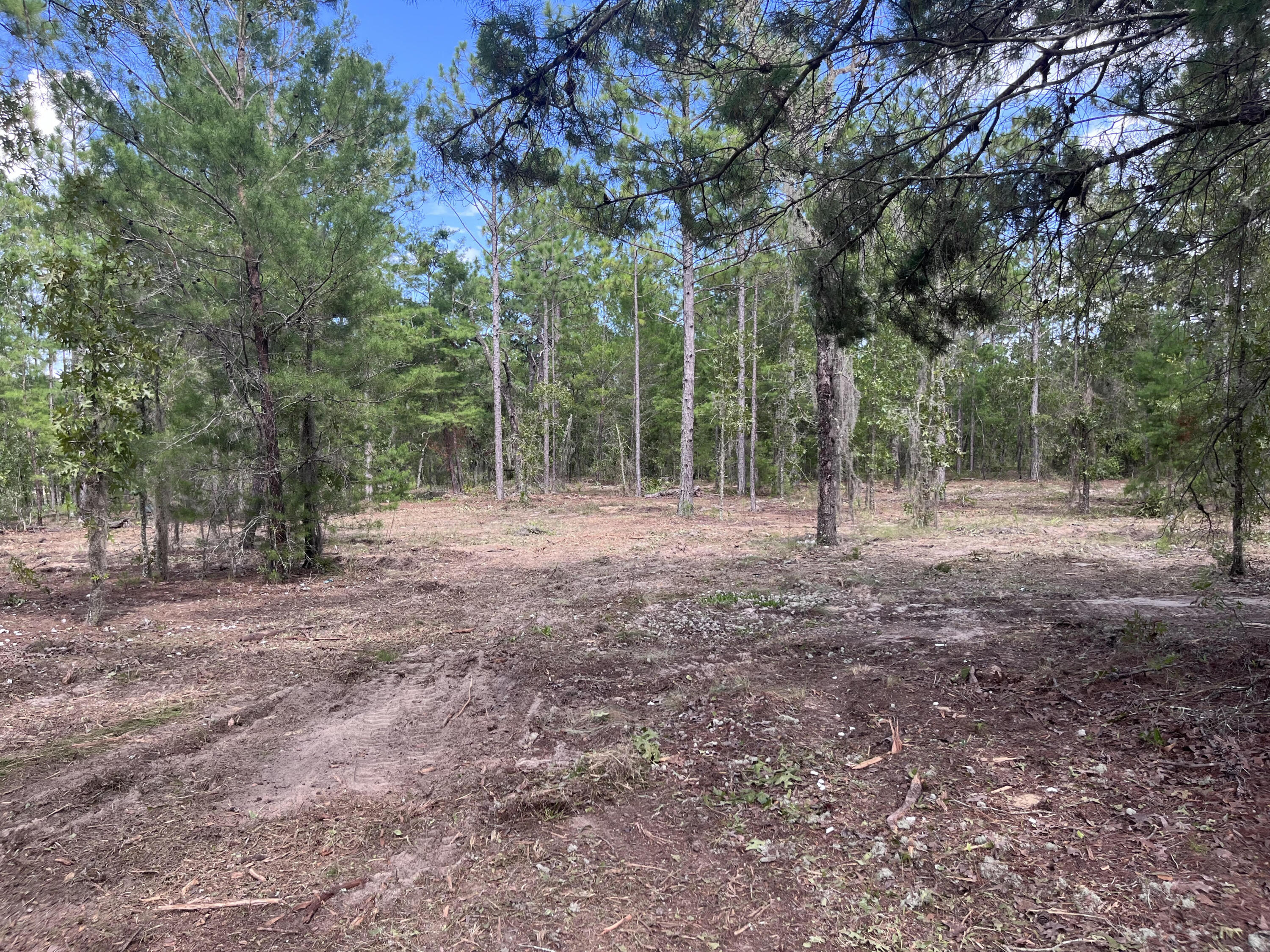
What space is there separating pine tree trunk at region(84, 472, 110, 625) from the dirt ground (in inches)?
10.2

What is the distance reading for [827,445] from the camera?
35.4 ft

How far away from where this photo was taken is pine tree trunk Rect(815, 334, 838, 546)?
10477mm

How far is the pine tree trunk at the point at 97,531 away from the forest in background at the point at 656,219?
0.05m

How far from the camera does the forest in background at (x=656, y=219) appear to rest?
161 inches

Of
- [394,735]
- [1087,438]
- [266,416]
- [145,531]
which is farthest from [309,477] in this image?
[1087,438]

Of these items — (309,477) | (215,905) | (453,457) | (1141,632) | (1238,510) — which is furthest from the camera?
(453,457)

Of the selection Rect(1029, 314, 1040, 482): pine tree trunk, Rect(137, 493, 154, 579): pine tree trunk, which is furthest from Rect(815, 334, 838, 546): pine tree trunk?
Rect(1029, 314, 1040, 482): pine tree trunk

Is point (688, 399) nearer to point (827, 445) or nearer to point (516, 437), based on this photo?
point (827, 445)

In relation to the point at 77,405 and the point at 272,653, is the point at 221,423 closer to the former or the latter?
the point at 77,405

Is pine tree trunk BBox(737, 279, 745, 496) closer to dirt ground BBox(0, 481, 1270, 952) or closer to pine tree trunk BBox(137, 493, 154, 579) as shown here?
dirt ground BBox(0, 481, 1270, 952)

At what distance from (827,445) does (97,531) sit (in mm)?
9640

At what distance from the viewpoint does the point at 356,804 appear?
3166mm

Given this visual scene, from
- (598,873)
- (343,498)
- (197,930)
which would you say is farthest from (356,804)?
(343,498)

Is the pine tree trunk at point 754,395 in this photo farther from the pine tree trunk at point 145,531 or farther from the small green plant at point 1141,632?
the pine tree trunk at point 145,531
